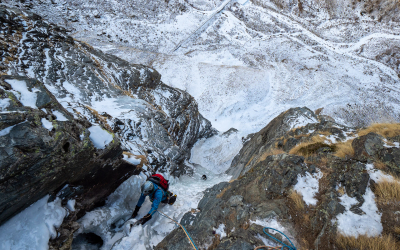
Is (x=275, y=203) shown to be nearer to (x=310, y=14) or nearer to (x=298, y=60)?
(x=298, y=60)

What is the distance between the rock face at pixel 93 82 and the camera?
1079cm

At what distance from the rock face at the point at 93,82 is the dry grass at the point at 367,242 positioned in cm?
834

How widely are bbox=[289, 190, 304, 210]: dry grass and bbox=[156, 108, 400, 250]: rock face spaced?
1cm

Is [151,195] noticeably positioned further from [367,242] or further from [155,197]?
[367,242]

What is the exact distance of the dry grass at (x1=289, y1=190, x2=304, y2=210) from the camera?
5260mm

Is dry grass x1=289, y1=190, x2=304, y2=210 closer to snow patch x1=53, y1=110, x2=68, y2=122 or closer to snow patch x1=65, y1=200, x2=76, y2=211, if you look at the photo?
snow patch x1=65, y1=200, x2=76, y2=211

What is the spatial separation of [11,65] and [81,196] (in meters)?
9.87

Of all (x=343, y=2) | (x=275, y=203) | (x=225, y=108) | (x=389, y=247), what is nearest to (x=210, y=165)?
(x=225, y=108)

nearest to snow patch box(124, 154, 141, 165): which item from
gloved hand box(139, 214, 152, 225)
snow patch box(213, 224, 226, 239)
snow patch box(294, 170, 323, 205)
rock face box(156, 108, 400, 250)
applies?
gloved hand box(139, 214, 152, 225)

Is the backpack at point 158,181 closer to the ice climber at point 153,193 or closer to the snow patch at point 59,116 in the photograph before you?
the ice climber at point 153,193

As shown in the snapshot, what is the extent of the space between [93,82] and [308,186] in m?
13.4

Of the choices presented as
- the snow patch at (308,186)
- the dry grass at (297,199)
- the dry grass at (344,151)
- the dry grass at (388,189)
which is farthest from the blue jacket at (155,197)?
the dry grass at (344,151)

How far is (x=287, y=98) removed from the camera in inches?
976

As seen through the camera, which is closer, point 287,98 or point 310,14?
point 287,98
